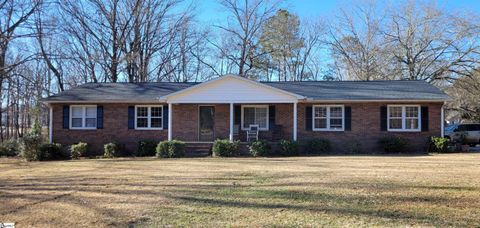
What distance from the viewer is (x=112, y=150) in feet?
61.2

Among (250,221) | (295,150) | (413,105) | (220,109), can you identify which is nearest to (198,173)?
(250,221)

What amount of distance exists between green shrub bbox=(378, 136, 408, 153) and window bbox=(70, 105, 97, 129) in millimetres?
14123

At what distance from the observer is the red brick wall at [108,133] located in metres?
19.9

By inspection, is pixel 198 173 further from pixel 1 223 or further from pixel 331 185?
pixel 1 223

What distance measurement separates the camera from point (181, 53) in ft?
115

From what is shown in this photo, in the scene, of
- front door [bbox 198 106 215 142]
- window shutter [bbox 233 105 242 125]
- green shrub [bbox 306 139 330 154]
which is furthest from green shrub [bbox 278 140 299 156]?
front door [bbox 198 106 215 142]

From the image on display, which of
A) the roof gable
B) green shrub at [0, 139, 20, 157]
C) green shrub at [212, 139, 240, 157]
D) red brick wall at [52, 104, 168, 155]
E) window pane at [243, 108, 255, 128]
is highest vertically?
the roof gable

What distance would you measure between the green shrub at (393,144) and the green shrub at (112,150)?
12.3m

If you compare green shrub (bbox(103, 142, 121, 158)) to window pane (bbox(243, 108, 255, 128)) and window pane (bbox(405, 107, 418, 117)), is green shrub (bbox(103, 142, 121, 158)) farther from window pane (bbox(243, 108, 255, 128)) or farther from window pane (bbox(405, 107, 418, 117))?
window pane (bbox(405, 107, 418, 117))

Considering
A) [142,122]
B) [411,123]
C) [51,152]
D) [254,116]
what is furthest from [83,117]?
[411,123]

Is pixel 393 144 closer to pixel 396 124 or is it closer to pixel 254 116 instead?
pixel 396 124

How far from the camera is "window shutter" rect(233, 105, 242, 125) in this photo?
20.0m

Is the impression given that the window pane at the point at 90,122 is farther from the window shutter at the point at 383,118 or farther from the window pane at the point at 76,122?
the window shutter at the point at 383,118

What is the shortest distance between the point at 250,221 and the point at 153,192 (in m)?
2.89
